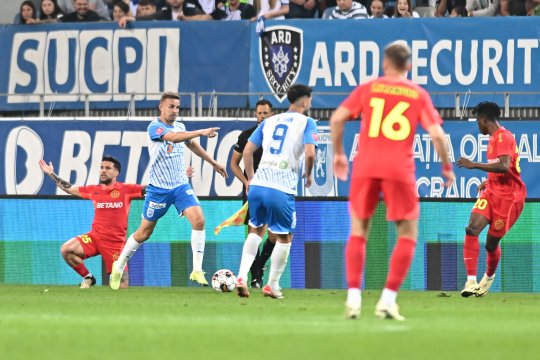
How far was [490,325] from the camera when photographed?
10.6 metres

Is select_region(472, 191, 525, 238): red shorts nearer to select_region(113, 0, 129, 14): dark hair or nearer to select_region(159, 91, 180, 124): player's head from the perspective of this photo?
select_region(159, 91, 180, 124): player's head

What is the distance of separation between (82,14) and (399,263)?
46.5 ft

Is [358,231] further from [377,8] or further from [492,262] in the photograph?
[377,8]

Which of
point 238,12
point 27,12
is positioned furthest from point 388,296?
point 27,12

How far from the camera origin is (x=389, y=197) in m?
10.6

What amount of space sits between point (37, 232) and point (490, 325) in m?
10.2

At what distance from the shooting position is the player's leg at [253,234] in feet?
47.3

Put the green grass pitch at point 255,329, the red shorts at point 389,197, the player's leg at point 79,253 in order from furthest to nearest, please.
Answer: the player's leg at point 79,253 < the red shorts at point 389,197 < the green grass pitch at point 255,329

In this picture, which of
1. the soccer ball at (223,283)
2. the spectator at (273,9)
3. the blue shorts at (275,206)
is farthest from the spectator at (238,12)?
the blue shorts at (275,206)

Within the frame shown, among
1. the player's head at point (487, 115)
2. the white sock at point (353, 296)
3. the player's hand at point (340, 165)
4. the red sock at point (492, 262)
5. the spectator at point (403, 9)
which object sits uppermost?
the spectator at point (403, 9)

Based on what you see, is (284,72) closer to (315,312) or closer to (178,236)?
(178,236)

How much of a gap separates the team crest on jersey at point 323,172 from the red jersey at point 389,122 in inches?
388

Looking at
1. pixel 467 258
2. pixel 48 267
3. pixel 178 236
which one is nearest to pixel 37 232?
pixel 48 267

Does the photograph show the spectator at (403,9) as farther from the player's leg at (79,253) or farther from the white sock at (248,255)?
the white sock at (248,255)
